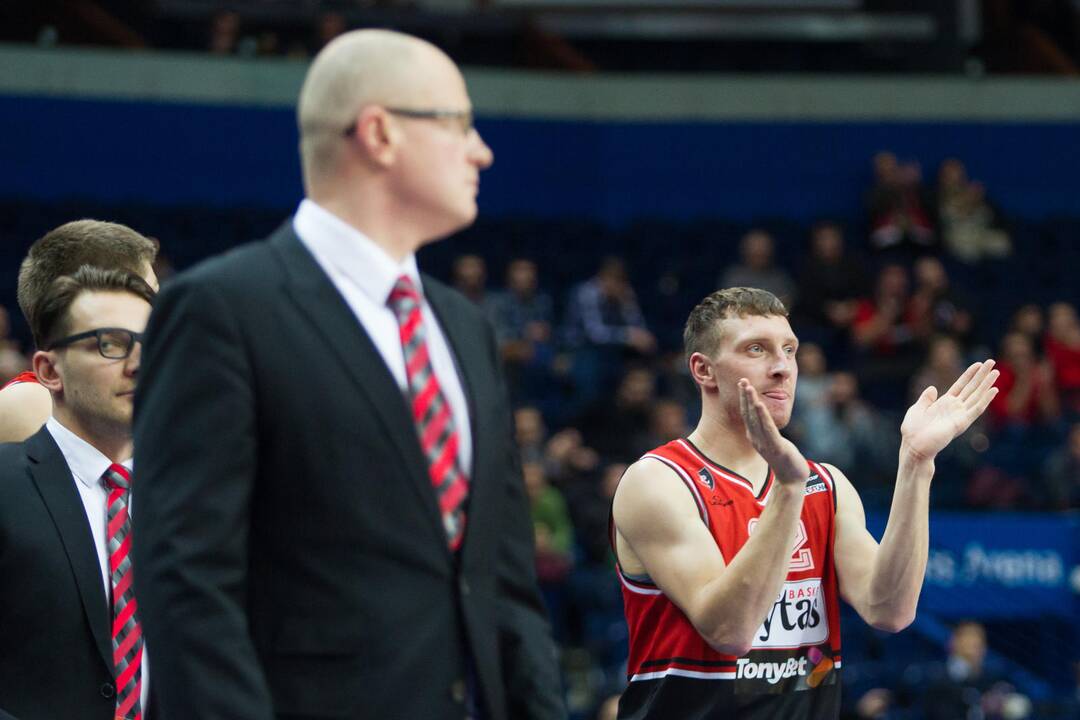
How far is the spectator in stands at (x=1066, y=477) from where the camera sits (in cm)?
1234

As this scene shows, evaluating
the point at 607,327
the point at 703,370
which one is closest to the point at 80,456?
the point at 703,370

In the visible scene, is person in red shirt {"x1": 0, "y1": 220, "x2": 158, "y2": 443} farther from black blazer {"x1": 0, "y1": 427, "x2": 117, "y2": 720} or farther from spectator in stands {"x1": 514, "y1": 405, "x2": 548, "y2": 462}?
spectator in stands {"x1": 514, "y1": 405, "x2": 548, "y2": 462}

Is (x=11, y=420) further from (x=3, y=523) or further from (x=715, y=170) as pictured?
(x=715, y=170)

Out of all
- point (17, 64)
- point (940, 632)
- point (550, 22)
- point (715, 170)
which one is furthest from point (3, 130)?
point (940, 632)

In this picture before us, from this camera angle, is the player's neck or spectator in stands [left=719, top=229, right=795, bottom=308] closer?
the player's neck

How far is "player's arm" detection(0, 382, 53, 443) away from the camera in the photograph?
12.3ft

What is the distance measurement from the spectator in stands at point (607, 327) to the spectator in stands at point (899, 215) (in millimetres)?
3337

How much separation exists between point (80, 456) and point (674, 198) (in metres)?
14.4

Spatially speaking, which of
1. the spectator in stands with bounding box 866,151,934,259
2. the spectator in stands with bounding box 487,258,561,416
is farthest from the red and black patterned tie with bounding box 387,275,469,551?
the spectator in stands with bounding box 866,151,934,259

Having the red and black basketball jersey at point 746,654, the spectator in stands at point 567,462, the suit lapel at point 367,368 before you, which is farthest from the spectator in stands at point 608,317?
the suit lapel at point 367,368

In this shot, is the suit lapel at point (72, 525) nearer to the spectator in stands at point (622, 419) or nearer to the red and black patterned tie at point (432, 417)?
the red and black patterned tie at point (432, 417)

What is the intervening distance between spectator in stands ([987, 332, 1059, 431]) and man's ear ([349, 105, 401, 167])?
11.8 m

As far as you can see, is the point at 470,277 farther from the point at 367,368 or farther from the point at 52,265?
the point at 367,368

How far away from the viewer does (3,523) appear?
3279 millimetres
